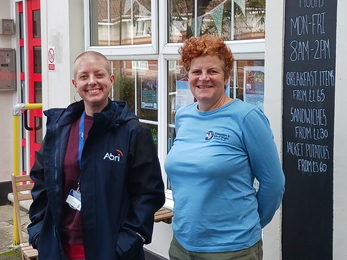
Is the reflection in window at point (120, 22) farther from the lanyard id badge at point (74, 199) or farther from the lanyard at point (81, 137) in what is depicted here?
the lanyard id badge at point (74, 199)

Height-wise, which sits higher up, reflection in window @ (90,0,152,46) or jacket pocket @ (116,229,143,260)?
reflection in window @ (90,0,152,46)

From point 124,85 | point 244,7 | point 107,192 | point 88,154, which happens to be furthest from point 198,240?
point 124,85

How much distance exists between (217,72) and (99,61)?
606 millimetres

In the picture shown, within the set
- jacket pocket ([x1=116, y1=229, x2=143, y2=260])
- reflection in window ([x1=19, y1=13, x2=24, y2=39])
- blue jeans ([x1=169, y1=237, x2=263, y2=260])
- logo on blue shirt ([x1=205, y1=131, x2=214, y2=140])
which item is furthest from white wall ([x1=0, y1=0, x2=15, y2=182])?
logo on blue shirt ([x1=205, y1=131, x2=214, y2=140])

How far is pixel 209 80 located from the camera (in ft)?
8.79

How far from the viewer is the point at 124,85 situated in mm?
5648

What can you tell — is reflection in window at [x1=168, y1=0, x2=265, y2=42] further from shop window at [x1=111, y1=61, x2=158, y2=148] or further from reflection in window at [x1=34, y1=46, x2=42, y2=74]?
reflection in window at [x1=34, y1=46, x2=42, y2=74]

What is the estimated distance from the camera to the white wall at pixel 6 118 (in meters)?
7.60

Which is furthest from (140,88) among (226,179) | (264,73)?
(226,179)

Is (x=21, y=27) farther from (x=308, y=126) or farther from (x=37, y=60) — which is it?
(x=308, y=126)

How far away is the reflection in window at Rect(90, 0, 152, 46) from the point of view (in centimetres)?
528

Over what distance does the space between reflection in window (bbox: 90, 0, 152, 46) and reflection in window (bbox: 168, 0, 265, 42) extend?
41 cm

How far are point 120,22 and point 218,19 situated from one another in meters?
1.54

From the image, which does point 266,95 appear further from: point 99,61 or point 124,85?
point 124,85
